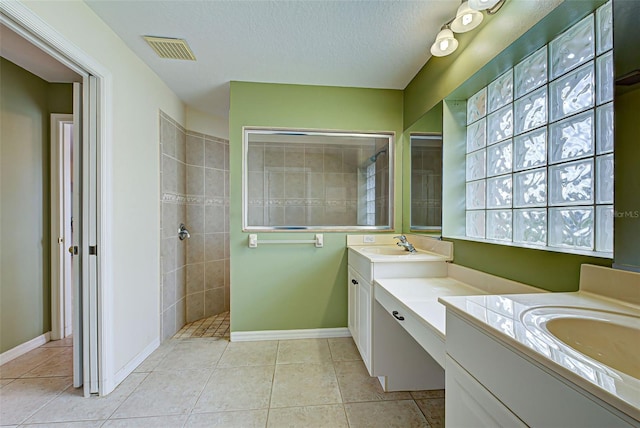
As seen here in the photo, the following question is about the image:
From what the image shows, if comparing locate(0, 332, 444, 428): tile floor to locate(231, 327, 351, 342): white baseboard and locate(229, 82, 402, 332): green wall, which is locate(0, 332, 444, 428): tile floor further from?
locate(229, 82, 402, 332): green wall

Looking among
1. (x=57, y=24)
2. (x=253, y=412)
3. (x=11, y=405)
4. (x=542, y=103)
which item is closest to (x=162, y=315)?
(x=11, y=405)

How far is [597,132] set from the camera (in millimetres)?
956

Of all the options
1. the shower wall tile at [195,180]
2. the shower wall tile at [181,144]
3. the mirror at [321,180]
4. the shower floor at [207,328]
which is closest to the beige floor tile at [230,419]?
the shower floor at [207,328]

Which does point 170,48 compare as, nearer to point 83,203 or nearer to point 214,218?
point 83,203

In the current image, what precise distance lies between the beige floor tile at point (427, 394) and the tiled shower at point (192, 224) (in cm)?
214

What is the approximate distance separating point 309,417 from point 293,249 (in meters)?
1.27

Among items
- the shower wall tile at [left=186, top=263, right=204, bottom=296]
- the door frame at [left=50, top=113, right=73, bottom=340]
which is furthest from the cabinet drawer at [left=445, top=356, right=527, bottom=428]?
the door frame at [left=50, top=113, right=73, bottom=340]

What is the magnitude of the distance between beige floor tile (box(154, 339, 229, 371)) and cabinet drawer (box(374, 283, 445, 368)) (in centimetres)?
147

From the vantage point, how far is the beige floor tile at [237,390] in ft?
4.97

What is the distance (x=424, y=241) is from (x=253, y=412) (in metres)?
1.65

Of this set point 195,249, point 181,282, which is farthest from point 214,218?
point 181,282

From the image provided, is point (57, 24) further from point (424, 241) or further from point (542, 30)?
point (424, 241)

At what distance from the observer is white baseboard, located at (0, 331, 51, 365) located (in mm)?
1931

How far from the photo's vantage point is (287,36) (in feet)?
5.60
